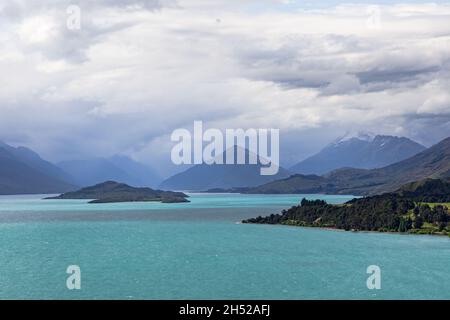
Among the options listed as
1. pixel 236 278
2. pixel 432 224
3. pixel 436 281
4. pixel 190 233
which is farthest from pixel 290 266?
pixel 432 224

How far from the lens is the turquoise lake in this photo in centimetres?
8812

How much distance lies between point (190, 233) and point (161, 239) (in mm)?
18137

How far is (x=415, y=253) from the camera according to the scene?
131 meters

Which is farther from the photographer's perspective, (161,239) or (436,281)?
(161,239)

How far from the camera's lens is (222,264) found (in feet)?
373

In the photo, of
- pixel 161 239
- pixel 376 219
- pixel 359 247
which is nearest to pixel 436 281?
pixel 359 247

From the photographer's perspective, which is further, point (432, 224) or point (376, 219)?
point (376, 219)

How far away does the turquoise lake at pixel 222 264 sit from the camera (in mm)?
88125

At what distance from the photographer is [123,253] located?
424 ft
